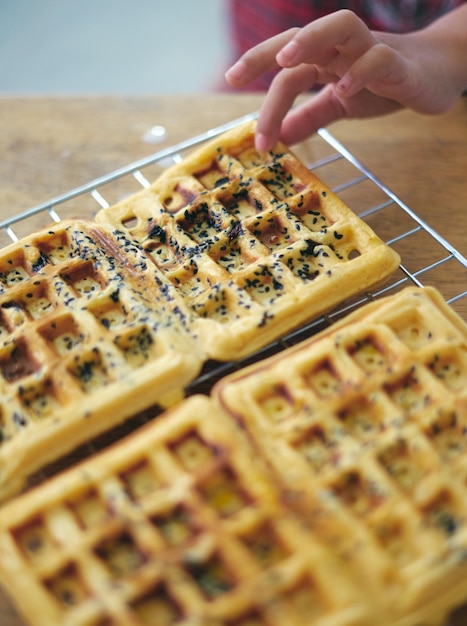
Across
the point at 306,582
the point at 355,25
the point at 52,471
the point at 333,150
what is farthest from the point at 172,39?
the point at 306,582

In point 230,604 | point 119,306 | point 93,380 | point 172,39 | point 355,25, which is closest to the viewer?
point 230,604

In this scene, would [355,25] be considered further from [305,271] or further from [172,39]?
[172,39]

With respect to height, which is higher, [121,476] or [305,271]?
[305,271]

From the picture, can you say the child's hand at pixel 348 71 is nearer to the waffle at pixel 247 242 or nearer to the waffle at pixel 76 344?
the waffle at pixel 247 242

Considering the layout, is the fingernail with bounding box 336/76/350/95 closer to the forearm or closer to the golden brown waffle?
the forearm

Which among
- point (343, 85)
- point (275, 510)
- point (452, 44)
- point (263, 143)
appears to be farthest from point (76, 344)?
point (452, 44)

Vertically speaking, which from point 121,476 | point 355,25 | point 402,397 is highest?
point 355,25

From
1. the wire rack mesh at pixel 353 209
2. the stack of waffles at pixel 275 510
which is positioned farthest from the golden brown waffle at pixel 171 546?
the wire rack mesh at pixel 353 209

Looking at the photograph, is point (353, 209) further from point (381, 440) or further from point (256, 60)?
point (381, 440)
